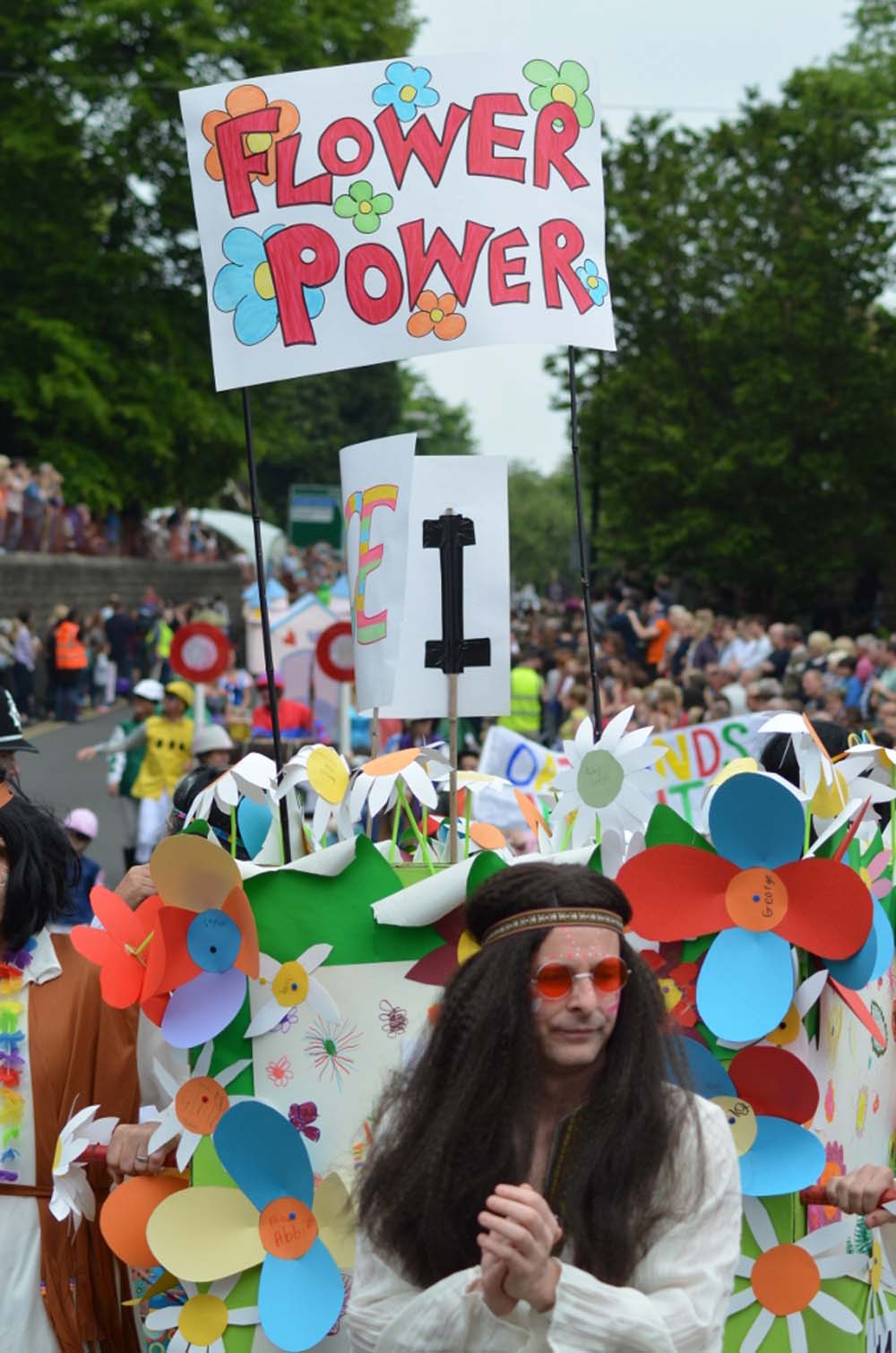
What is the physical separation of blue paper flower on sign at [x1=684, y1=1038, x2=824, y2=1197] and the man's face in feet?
2.66

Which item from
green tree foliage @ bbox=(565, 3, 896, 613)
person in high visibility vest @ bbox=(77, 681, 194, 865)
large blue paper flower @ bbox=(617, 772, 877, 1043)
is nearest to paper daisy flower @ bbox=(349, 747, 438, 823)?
large blue paper flower @ bbox=(617, 772, 877, 1043)

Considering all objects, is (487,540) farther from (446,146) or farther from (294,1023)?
(294,1023)

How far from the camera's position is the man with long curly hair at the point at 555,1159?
2.36 m

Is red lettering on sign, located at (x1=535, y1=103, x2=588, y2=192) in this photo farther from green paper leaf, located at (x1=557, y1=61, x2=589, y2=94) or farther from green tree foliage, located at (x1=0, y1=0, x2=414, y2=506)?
green tree foliage, located at (x1=0, y1=0, x2=414, y2=506)

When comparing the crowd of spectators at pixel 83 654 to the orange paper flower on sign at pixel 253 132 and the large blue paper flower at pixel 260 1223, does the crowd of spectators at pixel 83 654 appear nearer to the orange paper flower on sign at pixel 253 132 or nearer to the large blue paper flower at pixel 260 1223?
the orange paper flower on sign at pixel 253 132

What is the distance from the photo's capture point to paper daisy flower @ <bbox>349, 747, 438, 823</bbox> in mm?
3635

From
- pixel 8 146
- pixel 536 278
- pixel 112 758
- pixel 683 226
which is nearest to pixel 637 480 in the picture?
pixel 683 226

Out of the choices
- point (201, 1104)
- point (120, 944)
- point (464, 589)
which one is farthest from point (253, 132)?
point (201, 1104)

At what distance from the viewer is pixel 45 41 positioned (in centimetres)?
3369

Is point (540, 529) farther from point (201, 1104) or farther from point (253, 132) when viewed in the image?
point (201, 1104)

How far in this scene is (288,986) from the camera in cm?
335

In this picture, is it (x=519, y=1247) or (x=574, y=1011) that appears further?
(x=574, y=1011)

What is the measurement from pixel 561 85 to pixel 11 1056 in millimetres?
2231

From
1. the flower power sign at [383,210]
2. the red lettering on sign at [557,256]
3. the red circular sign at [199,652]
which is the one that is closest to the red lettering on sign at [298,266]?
the flower power sign at [383,210]
